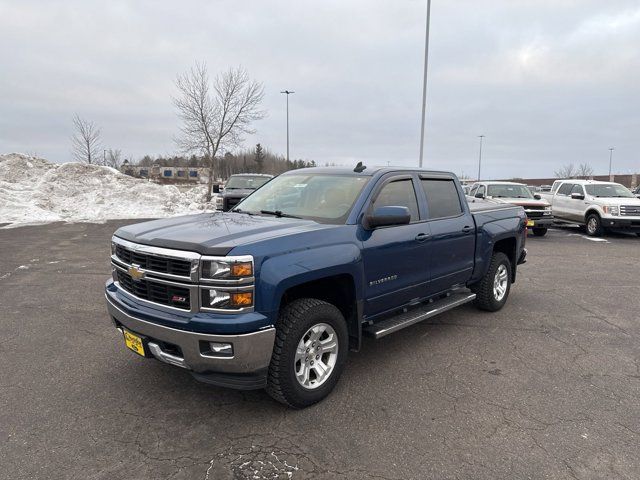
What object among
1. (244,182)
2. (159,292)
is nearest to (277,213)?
(159,292)

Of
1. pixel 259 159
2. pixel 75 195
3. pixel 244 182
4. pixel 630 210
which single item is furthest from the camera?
pixel 259 159

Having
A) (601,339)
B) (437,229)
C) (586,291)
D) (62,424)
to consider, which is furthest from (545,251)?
(62,424)

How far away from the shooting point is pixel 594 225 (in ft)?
48.1

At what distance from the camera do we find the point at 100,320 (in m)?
5.48

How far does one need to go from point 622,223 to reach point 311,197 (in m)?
13.6

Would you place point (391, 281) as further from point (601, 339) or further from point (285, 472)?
point (601, 339)

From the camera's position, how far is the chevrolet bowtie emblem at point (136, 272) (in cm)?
334

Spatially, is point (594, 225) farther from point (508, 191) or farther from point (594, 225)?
point (508, 191)

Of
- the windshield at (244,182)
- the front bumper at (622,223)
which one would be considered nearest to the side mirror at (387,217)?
the windshield at (244,182)

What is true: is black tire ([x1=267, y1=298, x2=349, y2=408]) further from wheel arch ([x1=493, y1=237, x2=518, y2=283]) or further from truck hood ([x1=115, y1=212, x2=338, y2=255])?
wheel arch ([x1=493, y1=237, x2=518, y2=283])

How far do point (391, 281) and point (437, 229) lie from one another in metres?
0.98

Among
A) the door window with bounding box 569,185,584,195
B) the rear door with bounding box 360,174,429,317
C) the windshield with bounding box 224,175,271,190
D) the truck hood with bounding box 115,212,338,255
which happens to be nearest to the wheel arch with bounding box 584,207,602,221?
the door window with bounding box 569,185,584,195

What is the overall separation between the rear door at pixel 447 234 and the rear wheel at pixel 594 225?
11.6m

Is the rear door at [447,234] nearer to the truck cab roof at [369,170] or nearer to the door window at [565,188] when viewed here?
the truck cab roof at [369,170]
